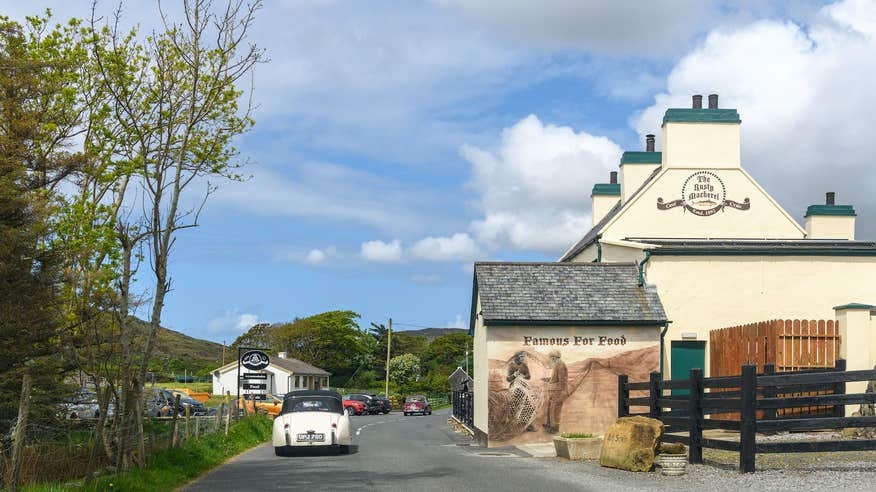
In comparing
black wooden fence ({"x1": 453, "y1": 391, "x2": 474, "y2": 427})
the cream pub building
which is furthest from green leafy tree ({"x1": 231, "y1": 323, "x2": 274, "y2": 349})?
the cream pub building

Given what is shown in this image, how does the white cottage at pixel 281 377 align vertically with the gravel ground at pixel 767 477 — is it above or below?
below

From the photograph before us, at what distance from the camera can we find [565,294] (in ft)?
78.9

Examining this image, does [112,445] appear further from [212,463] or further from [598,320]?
[598,320]

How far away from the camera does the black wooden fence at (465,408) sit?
30.8m

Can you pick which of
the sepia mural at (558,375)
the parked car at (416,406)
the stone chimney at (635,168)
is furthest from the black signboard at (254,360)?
the parked car at (416,406)

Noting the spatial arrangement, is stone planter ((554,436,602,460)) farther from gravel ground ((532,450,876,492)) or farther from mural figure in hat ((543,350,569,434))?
mural figure in hat ((543,350,569,434))

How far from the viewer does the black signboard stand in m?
30.8

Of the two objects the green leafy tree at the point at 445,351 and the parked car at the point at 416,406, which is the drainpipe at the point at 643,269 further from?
the green leafy tree at the point at 445,351

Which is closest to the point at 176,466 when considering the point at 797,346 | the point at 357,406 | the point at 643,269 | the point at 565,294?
the point at 565,294

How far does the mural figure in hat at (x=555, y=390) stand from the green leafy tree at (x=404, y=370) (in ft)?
234

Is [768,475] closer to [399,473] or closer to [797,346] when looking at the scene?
[399,473]

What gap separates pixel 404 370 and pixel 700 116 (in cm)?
6863

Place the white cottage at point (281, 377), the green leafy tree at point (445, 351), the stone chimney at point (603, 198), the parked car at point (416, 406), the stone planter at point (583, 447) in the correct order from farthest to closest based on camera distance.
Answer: the green leafy tree at point (445, 351), the white cottage at point (281, 377), the parked car at point (416, 406), the stone chimney at point (603, 198), the stone planter at point (583, 447)

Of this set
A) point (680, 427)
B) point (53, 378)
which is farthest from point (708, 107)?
point (53, 378)
